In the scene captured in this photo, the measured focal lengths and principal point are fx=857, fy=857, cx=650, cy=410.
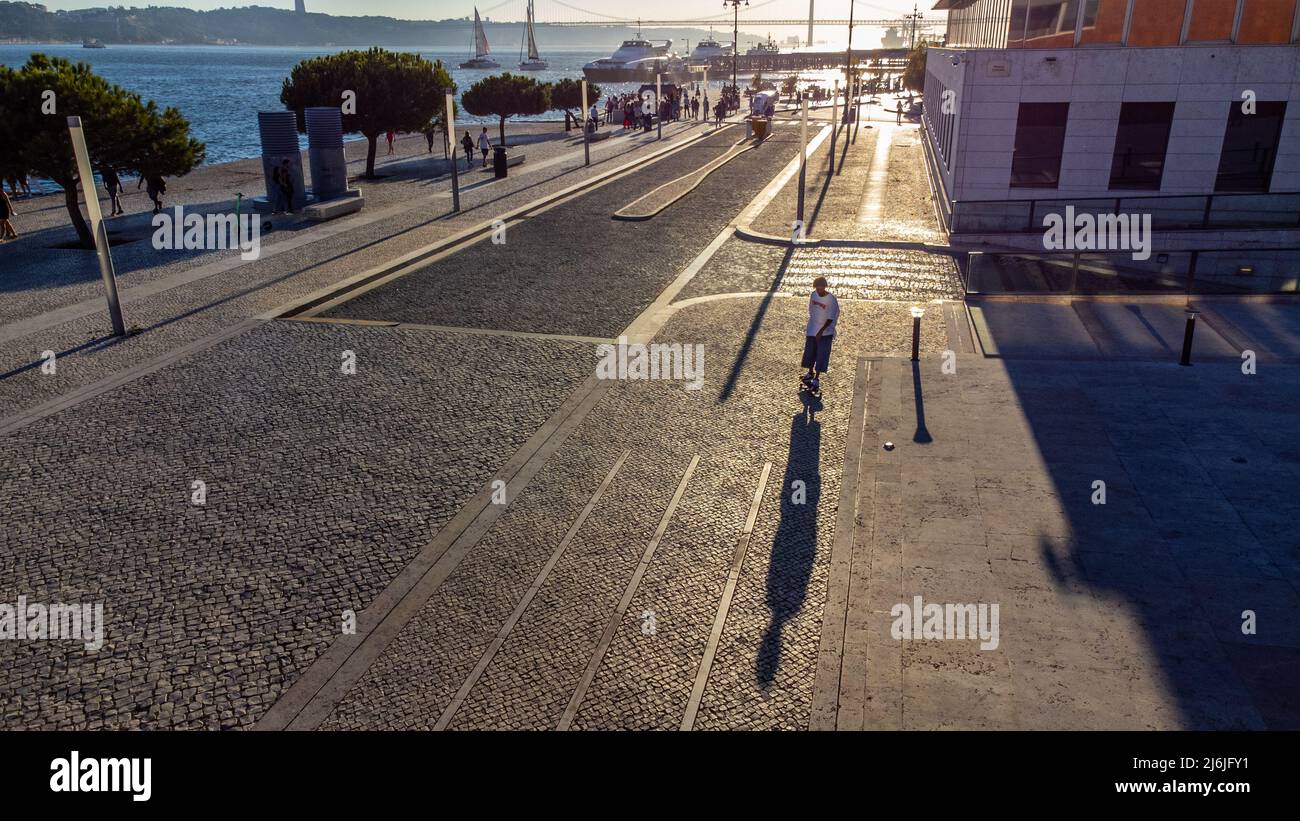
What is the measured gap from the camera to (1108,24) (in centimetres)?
2448

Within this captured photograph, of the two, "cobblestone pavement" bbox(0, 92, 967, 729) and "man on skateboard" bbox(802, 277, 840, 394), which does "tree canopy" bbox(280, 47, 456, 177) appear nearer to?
"cobblestone pavement" bbox(0, 92, 967, 729)

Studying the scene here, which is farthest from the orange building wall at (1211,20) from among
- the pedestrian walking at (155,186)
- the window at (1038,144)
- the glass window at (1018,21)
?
the pedestrian walking at (155,186)

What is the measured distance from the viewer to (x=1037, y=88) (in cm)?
2500

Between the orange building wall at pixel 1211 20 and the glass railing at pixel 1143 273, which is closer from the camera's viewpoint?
the glass railing at pixel 1143 273

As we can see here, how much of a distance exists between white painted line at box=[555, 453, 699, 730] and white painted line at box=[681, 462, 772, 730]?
2.71 ft

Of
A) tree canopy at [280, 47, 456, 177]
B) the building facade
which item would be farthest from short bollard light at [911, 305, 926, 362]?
tree canopy at [280, 47, 456, 177]

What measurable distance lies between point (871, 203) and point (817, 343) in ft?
61.1

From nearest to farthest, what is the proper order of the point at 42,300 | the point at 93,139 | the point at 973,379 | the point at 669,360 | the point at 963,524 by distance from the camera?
the point at 963,524, the point at 973,379, the point at 669,360, the point at 42,300, the point at 93,139

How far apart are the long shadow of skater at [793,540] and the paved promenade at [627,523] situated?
0.11 feet

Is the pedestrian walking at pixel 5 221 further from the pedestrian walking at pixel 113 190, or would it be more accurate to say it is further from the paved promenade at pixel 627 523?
the paved promenade at pixel 627 523

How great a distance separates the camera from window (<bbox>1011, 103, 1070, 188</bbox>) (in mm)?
25328

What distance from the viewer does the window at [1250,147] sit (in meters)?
24.7
